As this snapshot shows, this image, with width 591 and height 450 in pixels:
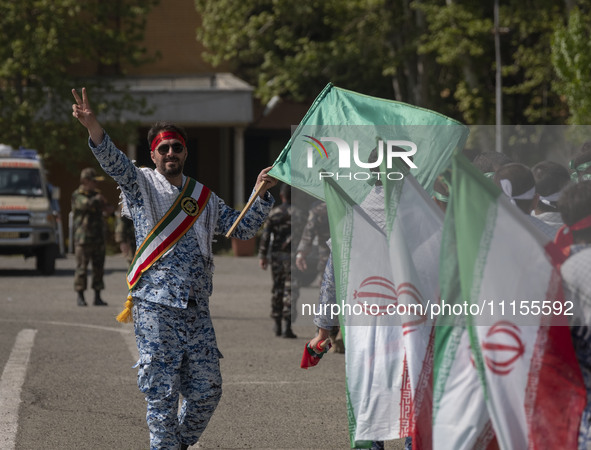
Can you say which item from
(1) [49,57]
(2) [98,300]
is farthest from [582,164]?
(1) [49,57]

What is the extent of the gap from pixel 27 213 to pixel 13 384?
1366 cm

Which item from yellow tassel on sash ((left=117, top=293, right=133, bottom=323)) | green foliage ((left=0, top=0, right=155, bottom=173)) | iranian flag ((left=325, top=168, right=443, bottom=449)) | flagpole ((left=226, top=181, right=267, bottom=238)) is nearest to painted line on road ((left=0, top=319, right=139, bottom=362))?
yellow tassel on sash ((left=117, top=293, right=133, bottom=323))

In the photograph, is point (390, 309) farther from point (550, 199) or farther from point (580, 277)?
point (550, 199)

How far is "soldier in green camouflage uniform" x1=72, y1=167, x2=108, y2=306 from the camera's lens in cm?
1633

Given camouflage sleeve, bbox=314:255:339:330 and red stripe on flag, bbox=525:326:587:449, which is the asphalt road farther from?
red stripe on flag, bbox=525:326:587:449

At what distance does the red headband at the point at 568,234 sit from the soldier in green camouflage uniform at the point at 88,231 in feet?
38.0

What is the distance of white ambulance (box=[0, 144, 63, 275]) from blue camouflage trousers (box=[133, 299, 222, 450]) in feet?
55.3

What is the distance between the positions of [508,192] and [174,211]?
6.36ft

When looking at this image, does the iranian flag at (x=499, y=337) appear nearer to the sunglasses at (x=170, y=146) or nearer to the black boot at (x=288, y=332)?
the sunglasses at (x=170, y=146)

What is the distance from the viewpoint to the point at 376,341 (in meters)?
5.78

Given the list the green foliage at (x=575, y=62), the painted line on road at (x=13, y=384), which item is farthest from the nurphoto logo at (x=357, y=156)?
the green foliage at (x=575, y=62)

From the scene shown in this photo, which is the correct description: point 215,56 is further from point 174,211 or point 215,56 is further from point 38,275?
A: point 174,211

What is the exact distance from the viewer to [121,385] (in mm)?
9836

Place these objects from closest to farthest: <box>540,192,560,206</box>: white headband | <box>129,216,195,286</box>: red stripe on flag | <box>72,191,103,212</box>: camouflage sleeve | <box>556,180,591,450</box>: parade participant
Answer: <box>556,180,591,450</box>: parade participant
<box>129,216,195,286</box>: red stripe on flag
<box>540,192,560,206</box>: white headband
<box>72,191,103,212</box>: camouflage sleeve
